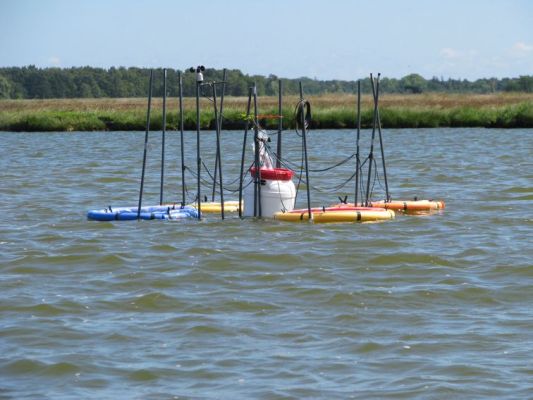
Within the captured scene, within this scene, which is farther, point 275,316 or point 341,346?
point 275,316

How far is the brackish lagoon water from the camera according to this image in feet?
36.3

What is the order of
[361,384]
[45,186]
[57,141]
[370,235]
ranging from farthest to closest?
[57,141] < [45,186] < [370,235] < [361,384]

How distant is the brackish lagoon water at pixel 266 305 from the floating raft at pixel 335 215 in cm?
26

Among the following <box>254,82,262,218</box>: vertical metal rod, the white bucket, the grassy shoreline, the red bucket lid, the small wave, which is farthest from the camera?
the grassy shoreline

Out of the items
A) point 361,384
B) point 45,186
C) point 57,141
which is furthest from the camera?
point 57,141

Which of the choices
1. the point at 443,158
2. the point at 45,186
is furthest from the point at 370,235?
the point at 443,158

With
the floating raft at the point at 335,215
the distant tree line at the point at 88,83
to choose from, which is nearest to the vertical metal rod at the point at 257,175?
the floating raft at the point at 335,215

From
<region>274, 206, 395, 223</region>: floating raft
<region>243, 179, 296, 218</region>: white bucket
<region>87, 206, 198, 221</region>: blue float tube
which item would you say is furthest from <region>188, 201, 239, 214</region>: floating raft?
<region>274, 206, 395, 223</region>: floating raft

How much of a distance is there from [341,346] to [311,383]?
4.50 feet

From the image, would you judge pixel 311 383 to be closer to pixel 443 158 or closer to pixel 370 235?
pixel 370 235

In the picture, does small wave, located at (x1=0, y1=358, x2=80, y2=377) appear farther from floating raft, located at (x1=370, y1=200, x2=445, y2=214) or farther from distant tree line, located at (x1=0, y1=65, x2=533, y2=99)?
distant tree line, located at (x1=0, y1=65, x2=533, y2=99)

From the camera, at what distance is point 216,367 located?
11461mm

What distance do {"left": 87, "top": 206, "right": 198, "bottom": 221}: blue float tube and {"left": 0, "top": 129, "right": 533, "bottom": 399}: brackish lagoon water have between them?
0.86ft

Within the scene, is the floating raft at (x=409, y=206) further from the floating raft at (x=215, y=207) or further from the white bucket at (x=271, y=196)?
the floating raft at (x=215, y=207)
